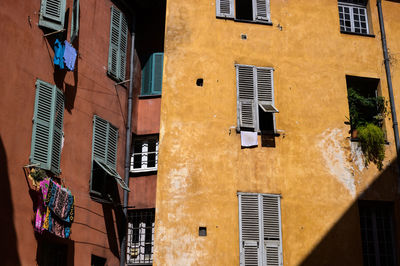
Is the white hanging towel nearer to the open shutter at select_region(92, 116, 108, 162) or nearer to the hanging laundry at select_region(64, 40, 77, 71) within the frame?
the open shutter at select_region(92, 116, 108, 162)

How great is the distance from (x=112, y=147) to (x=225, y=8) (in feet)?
16.0

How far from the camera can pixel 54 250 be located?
1378 cm

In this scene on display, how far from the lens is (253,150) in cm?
1547

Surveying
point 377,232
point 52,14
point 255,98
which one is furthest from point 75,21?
point 377,232

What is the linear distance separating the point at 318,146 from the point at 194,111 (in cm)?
328

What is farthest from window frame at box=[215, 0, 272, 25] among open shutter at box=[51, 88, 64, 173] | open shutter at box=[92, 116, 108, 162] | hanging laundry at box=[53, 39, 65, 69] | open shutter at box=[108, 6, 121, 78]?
open shutter at box=[51, 88, 64, 173]

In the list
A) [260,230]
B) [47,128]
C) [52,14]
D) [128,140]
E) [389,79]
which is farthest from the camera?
[389,79]

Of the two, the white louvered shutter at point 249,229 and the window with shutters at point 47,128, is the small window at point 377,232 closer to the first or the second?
the white louvered shutter at point 249,229

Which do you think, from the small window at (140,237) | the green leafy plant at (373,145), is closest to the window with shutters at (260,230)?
the small window at (140,237)

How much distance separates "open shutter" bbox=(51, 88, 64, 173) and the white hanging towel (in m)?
4.44

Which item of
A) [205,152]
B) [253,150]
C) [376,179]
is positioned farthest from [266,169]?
[376,179]

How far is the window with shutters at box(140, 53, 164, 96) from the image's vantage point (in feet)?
57.7

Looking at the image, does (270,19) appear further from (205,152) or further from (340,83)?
(205,152)

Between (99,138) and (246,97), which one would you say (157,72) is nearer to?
(246,97)
